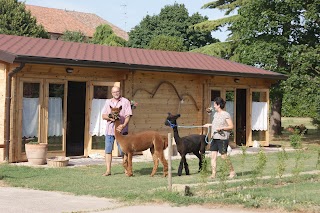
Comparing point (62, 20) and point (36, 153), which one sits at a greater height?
point (62, 20)

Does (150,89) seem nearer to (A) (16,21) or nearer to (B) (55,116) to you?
(B) (55,116)

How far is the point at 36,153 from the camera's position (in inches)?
587

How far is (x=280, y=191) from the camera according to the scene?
10148 millimetres

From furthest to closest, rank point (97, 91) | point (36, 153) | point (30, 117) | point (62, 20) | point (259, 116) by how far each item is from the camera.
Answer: point (62, 20), point (259, 116), point (97, 91), point (30, 117), point (36, 153)

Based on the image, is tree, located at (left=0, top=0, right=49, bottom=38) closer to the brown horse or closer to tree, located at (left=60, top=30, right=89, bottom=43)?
tree, located at (left=60, top=30, right=89, bottom=43)

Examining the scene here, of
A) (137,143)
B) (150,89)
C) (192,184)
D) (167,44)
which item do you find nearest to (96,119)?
(150,89)

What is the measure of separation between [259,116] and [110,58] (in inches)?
277

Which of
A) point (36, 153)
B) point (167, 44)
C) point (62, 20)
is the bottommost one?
point (36, 153)

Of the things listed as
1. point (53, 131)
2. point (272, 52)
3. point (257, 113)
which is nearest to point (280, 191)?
point (53, 131)

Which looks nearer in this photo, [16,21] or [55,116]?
[55,116]

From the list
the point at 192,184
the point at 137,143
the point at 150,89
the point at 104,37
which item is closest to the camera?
the point at 192,184

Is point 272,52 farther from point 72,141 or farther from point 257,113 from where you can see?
point 72,141

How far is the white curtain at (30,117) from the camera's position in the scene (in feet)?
51.6

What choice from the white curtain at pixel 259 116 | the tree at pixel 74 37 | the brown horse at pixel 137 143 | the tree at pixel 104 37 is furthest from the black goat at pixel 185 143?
the tree at pixel 74 37
